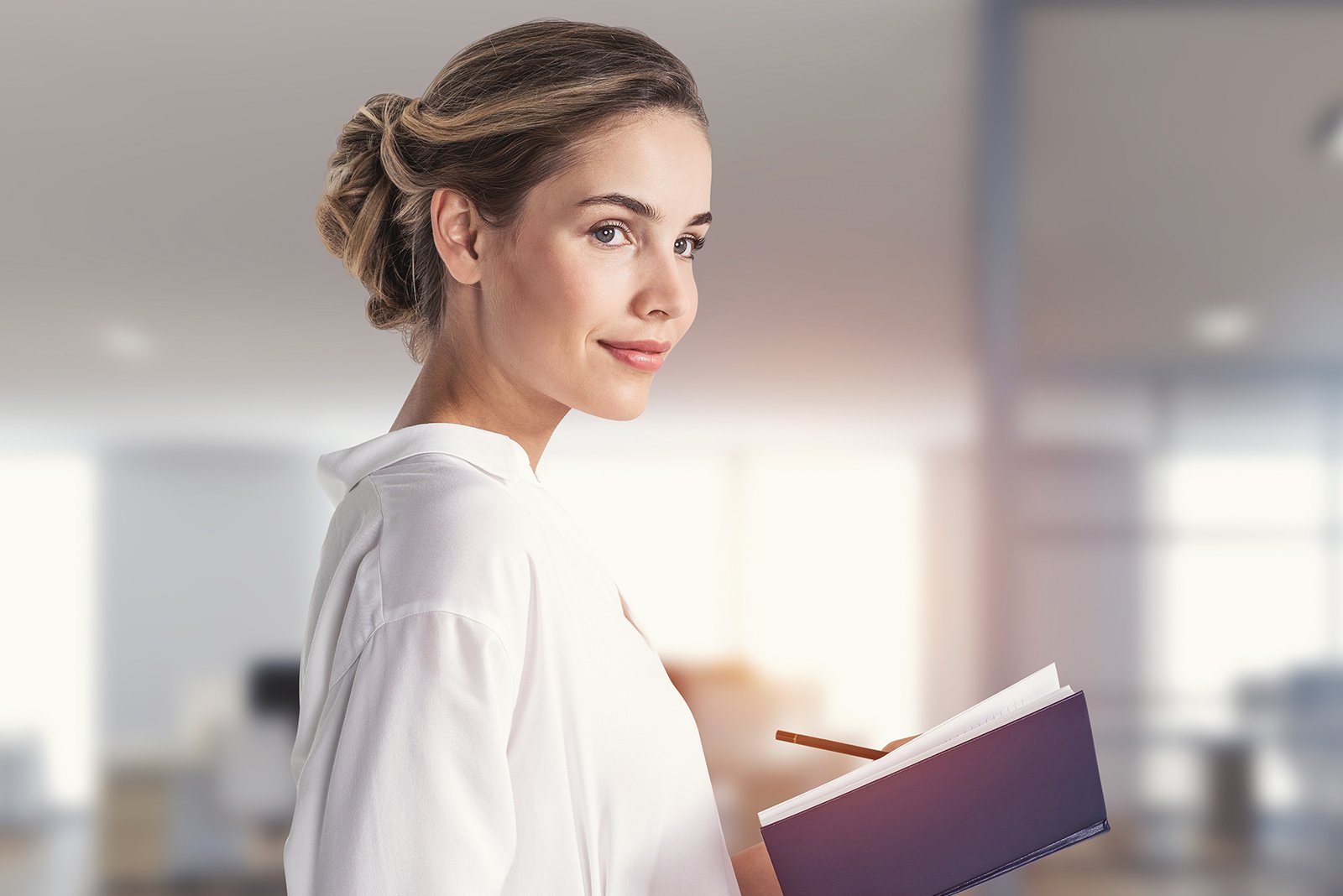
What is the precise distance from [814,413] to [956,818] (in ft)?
3.89

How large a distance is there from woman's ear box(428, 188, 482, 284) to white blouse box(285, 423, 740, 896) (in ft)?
0.39

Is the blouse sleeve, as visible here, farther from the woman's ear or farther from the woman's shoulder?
the woman's ear

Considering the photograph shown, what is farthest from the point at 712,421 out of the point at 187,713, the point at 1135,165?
the point at 187,713

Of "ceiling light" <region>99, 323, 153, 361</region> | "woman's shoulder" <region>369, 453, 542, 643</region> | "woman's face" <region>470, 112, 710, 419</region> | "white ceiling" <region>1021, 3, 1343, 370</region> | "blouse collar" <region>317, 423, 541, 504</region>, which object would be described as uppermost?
"white ceiling" <region>1021, 3, 1343, 370</region>

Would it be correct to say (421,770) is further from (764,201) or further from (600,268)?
(764,201)

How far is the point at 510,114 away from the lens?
2.27 feet

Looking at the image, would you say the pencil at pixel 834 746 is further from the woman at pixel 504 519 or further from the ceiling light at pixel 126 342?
the ceiling light at pixel 126 342

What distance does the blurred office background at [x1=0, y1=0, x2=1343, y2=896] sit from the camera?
1.75 meters

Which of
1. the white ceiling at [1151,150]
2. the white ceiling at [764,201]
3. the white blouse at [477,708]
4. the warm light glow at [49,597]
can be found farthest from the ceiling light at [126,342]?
the white ceiling at [1151,150]

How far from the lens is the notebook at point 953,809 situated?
0.68 metres

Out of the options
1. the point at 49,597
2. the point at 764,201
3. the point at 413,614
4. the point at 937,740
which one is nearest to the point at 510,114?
the point at 413,614

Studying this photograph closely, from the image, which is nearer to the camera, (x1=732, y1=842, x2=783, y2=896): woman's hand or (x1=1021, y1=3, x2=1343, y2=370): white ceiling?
(x1=732, y1=842, x2=783, y2=896): woman's hand

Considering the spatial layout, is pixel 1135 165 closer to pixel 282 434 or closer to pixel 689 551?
pixel 689 551

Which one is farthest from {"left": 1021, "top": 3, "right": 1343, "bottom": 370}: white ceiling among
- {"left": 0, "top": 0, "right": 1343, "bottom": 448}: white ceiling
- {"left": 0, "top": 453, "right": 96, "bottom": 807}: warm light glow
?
{"left": 0, "top": 453, "right": 96, "bottom": 807}: warm light glow
